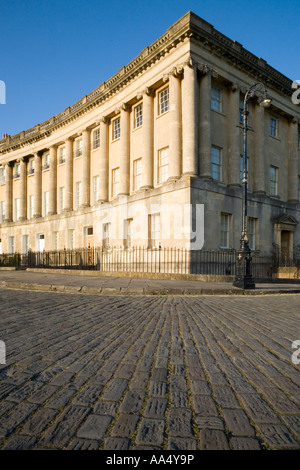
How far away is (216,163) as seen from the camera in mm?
19312

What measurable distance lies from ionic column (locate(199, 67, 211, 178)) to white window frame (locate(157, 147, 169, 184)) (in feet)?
8.37

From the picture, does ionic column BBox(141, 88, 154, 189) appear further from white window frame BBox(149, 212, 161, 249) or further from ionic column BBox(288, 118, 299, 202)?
ionic column BBox(288, 118, 299, 202)

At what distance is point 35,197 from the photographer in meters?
32.4

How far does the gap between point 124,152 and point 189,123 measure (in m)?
6.82

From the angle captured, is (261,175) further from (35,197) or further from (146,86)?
(35,197)

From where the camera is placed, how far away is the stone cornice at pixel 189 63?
1722 centimetres

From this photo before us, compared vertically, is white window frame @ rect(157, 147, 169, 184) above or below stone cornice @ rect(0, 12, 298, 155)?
below

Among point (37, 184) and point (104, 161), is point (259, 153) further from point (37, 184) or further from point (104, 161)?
point (37, 184)

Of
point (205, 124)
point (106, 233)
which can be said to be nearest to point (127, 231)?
point (106, 233)

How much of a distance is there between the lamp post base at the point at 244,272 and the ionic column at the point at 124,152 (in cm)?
1302

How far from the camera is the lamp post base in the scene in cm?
1059

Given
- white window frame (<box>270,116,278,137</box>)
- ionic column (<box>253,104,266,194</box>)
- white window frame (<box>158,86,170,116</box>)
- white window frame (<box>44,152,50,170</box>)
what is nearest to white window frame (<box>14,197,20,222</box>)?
white window frame (<box>44,152,50,170</box>)

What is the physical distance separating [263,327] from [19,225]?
111ft

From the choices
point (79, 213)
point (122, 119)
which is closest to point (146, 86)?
point (122, 119)
